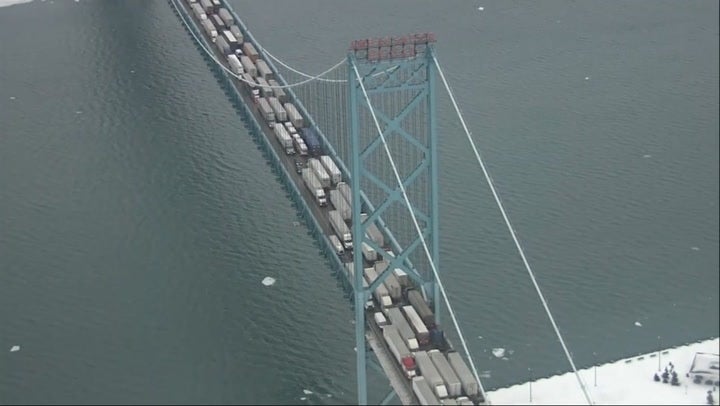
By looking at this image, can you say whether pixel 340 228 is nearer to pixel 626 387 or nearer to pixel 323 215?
pixel 323 215

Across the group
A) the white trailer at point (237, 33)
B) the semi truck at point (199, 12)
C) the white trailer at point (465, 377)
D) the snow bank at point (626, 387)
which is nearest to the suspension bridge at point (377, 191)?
the white trailer at point (465, 377)

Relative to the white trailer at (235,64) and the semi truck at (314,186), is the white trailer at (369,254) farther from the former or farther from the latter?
the white trailer at (235,64)

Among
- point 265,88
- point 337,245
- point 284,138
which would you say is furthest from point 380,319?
point 265,88

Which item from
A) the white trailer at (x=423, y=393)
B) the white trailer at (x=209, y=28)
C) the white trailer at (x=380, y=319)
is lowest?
the white trailer at (x=423, y=393)

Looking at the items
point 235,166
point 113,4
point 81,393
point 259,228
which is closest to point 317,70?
point 235,166

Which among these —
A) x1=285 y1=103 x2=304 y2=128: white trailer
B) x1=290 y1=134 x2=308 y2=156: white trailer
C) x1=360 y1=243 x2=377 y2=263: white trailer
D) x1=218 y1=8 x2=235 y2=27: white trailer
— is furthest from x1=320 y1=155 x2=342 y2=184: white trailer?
x1=218 y1=8 x2=235 y2=27: white trailer
